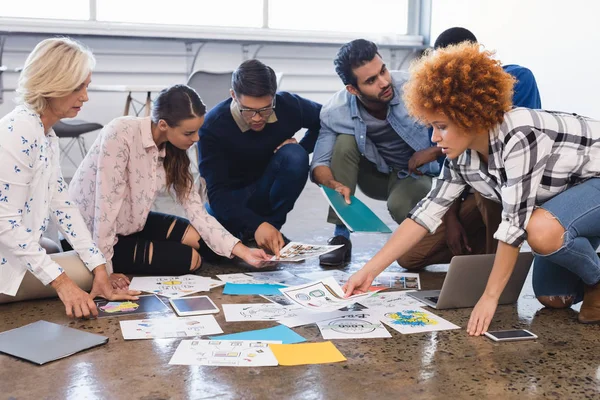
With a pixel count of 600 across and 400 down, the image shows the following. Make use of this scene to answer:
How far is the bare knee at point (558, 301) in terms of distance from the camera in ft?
7.95

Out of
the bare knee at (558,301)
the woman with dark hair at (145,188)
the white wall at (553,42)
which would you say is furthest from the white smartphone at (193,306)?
the white wall at (553,42)

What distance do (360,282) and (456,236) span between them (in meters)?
0.76

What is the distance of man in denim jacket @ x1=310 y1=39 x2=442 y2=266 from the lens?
122 inches

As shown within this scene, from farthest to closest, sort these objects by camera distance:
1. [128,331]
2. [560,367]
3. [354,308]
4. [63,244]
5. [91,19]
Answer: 1. [91,19]
2. [63,244]
3. [354,308]
4. [128,331]
5. [560,367]

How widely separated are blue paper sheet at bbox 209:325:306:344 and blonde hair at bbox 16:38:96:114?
2.94 feet

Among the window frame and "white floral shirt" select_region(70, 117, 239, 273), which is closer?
"white floral shirt" select_region(70, 117, 239, 273)

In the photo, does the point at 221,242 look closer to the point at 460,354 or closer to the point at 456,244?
the point at 456,244

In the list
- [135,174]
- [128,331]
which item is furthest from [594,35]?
[128,331]

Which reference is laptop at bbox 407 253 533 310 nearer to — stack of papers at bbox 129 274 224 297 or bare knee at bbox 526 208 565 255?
bare knee at bbox 526 208 565 255

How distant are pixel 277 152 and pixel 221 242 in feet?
2.29

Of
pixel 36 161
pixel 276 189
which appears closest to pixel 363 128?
pixel 276 189

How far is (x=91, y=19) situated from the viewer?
6121 millimetres

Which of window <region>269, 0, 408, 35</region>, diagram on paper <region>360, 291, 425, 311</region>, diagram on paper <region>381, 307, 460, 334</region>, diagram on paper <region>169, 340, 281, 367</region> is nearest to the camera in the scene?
diagram on paper <region>169, 340, 281, 367</region>

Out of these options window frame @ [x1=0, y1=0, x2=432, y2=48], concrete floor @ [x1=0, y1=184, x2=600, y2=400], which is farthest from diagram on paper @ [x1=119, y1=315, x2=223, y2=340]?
window frame @ [x1=0, y1=0, x2=432, y2=48]
